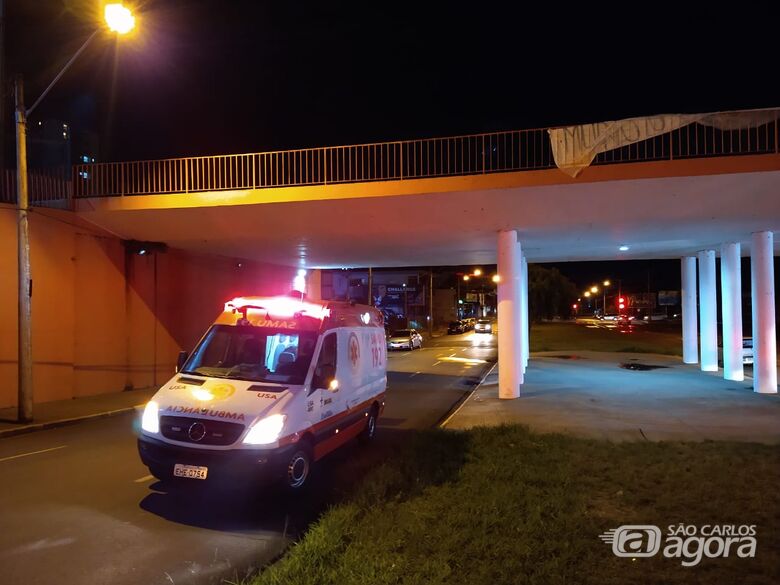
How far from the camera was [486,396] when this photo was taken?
14695 millimetres

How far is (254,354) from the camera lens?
743 centimetres

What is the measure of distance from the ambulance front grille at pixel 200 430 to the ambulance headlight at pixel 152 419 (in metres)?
0.11

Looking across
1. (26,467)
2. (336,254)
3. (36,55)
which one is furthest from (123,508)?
(36,55)

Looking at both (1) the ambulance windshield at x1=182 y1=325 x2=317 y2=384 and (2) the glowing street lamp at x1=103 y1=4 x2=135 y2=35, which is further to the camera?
(2) the glowing street lamp at x1=103 y1=4 x2=135 y2=35

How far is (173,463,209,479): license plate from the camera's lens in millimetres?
5574

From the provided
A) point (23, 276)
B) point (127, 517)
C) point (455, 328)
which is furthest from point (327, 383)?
point (455, 328)

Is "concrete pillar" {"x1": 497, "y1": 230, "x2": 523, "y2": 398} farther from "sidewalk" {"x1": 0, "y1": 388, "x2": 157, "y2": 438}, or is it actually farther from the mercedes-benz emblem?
the mercedes-benz emblem

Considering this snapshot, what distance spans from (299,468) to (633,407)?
8.99 m

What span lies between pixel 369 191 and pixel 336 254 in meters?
8.36

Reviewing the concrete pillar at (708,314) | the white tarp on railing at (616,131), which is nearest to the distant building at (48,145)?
the white tarp on railing at (616,131)

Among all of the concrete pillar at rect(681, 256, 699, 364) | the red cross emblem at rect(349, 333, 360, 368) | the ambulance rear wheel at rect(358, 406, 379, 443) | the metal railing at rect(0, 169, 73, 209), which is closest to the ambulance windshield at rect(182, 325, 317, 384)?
the red cross emblem at rect(349, 333, 360, 368)

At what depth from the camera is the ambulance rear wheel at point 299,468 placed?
19.6 feet

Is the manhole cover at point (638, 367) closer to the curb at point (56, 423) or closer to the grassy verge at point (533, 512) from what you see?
the grassy verge at point (533, 512)

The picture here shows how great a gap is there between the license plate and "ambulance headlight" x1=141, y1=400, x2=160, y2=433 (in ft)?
1.68
